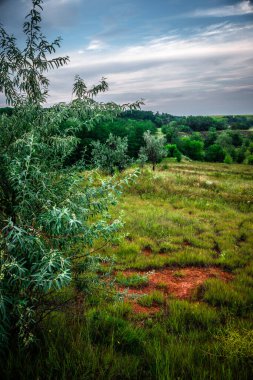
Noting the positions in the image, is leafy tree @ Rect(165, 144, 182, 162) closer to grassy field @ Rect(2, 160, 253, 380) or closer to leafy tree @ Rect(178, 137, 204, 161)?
leafy tree @ Rect(178, 137, 204, 161)

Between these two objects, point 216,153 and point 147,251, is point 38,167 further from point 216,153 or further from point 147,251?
point 216,153

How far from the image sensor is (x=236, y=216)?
1436 centimetres

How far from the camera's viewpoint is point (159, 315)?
508 cm

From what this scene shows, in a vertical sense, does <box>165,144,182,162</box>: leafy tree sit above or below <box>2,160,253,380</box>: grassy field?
above

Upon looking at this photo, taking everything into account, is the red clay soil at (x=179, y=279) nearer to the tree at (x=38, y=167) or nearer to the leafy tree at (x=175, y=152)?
the tree at (x=38, y=167)

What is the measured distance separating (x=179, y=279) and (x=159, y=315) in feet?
7.01

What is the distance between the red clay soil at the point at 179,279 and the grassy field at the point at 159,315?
0.03m

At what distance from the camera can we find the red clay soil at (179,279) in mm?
6318

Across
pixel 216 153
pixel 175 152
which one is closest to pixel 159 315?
pixel 175 152

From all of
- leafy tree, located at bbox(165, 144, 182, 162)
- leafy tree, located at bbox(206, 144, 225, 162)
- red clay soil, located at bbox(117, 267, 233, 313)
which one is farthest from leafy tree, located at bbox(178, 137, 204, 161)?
red clay soil, located at bbox(117, 267, 233, 313)

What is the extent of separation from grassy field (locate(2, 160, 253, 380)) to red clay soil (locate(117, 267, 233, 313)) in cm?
Result: 3

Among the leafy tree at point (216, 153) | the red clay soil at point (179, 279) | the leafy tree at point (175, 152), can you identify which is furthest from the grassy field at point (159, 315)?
the leafy tree at point (216, 153)

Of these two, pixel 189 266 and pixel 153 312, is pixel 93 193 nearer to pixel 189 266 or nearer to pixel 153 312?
pixel 153 312

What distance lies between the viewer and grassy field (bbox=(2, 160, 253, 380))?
3248mm
